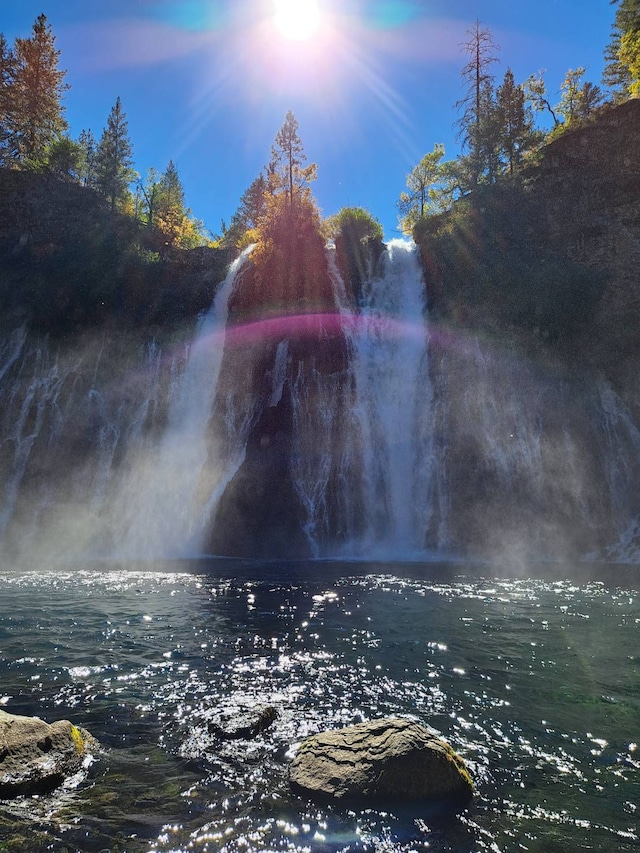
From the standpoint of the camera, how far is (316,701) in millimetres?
7457

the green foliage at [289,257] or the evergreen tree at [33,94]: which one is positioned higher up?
the evergreen tree at [33,94]

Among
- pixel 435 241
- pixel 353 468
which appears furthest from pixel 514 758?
pixel 435 241

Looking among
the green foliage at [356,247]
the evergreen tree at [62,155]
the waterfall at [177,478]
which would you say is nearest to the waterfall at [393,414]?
the green foliage at [356,247]

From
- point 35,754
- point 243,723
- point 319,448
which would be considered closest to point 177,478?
point 319,448

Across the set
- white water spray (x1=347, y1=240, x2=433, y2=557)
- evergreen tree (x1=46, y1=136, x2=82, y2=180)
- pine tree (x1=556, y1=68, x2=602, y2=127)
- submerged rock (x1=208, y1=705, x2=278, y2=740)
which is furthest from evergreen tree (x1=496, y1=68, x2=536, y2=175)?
submerged rock (x1=208, y1=705, x2=278, y2=740)

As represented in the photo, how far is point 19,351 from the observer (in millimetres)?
32156

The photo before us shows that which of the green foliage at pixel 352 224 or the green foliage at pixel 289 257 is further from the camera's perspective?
the green foliage at pixel 352 224

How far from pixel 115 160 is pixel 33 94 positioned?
425 inches

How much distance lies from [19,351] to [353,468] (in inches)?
865

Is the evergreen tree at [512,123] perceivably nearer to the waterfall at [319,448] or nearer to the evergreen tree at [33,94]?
the waterfall at [319,448]

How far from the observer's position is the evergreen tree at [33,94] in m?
47.5

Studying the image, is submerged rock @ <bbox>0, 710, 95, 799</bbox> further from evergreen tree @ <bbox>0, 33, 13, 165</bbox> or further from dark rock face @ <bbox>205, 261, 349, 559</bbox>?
evergreen tree @ <bbox>0, 33, 13, 165</bbox>

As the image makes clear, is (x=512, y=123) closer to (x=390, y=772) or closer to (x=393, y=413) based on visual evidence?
(x=393, y=413)

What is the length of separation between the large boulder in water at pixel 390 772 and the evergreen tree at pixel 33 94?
182 feet
